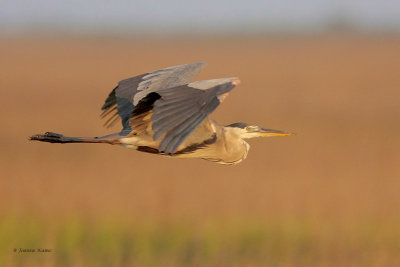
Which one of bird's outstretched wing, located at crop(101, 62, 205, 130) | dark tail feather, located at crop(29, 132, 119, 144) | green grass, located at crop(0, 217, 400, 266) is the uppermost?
bird's outstretched wing, located at crop(101, 62, 205, 130)

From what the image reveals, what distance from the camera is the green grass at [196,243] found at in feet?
24.1

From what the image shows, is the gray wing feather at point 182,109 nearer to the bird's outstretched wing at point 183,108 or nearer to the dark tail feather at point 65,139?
the bird's outstretched wing at point 183,108

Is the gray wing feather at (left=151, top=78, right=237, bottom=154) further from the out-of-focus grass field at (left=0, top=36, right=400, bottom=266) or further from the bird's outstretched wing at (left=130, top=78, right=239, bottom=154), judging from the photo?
the out-of-focus grass field at (left=0, top=36, right=400, bottom=266)

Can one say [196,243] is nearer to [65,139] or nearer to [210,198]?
[210,198]

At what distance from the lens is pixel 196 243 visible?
313 inches

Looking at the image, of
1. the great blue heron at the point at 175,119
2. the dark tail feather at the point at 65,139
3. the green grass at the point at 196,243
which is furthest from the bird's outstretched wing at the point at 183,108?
the green grass at the point at 196,243

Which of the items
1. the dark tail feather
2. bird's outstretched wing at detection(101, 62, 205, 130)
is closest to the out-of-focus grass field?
the dark tail feather

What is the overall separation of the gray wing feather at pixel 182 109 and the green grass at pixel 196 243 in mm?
2417

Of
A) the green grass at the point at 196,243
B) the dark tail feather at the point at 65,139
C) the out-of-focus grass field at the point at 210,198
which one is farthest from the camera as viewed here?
the out-of-focus grass field at the point at 210,198

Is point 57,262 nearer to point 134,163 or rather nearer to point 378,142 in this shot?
point 134,163

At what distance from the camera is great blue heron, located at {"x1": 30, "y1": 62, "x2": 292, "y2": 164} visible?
492 centimetres

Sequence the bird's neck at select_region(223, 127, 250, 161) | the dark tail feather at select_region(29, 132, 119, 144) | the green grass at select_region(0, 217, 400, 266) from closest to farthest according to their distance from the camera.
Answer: the dark tail feather at select_region(29, 132, 119, 144)
the bird's neck at select_region(223, 127, 250, 161)
the green grass at select_region(0, 217, 400, 266)

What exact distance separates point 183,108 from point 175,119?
94mm

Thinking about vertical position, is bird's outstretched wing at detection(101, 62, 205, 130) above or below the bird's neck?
above
